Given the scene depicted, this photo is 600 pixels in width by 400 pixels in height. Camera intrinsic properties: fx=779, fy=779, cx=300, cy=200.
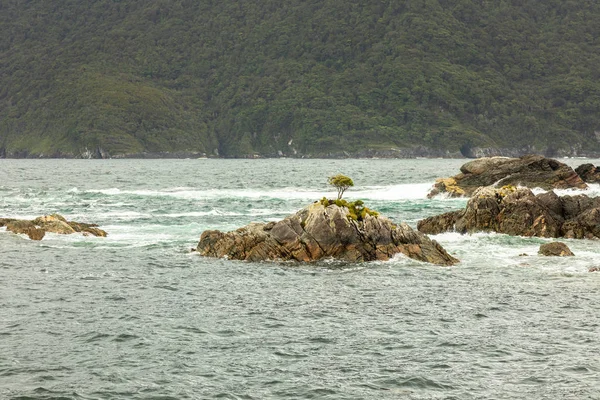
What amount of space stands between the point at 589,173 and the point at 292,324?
75.4 meters

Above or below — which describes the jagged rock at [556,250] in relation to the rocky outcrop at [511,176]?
below

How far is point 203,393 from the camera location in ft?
77.5

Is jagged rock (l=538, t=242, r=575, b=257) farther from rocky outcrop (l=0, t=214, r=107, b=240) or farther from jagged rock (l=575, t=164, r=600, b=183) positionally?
jagged rock (l=575, t=164, r=600, b=183)

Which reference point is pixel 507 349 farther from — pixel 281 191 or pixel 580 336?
pixel 281 191

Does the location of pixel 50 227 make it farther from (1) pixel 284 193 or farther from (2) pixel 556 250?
(1) pixel 284 193

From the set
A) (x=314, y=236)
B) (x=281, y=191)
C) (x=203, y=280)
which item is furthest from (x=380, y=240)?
(x=281, y=191)

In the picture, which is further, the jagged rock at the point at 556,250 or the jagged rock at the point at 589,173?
the jagged rock at the point at 589,173

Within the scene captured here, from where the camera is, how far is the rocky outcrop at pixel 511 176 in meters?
86.9

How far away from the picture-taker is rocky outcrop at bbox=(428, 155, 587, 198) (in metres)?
86.9

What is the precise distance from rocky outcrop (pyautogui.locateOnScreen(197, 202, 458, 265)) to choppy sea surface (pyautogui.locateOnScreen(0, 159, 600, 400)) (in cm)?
131

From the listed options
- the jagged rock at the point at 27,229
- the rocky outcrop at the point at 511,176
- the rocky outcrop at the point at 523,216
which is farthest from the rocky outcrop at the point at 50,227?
the rocky outcrop at the point at 511,176

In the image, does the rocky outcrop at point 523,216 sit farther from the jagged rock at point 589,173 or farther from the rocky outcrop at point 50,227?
the jagged rock at point 589,173

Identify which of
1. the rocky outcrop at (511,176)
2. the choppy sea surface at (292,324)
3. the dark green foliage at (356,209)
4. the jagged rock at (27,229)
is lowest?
the choppy sea surface at (292,324)

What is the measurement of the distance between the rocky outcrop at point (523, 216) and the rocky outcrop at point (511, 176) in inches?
1075
